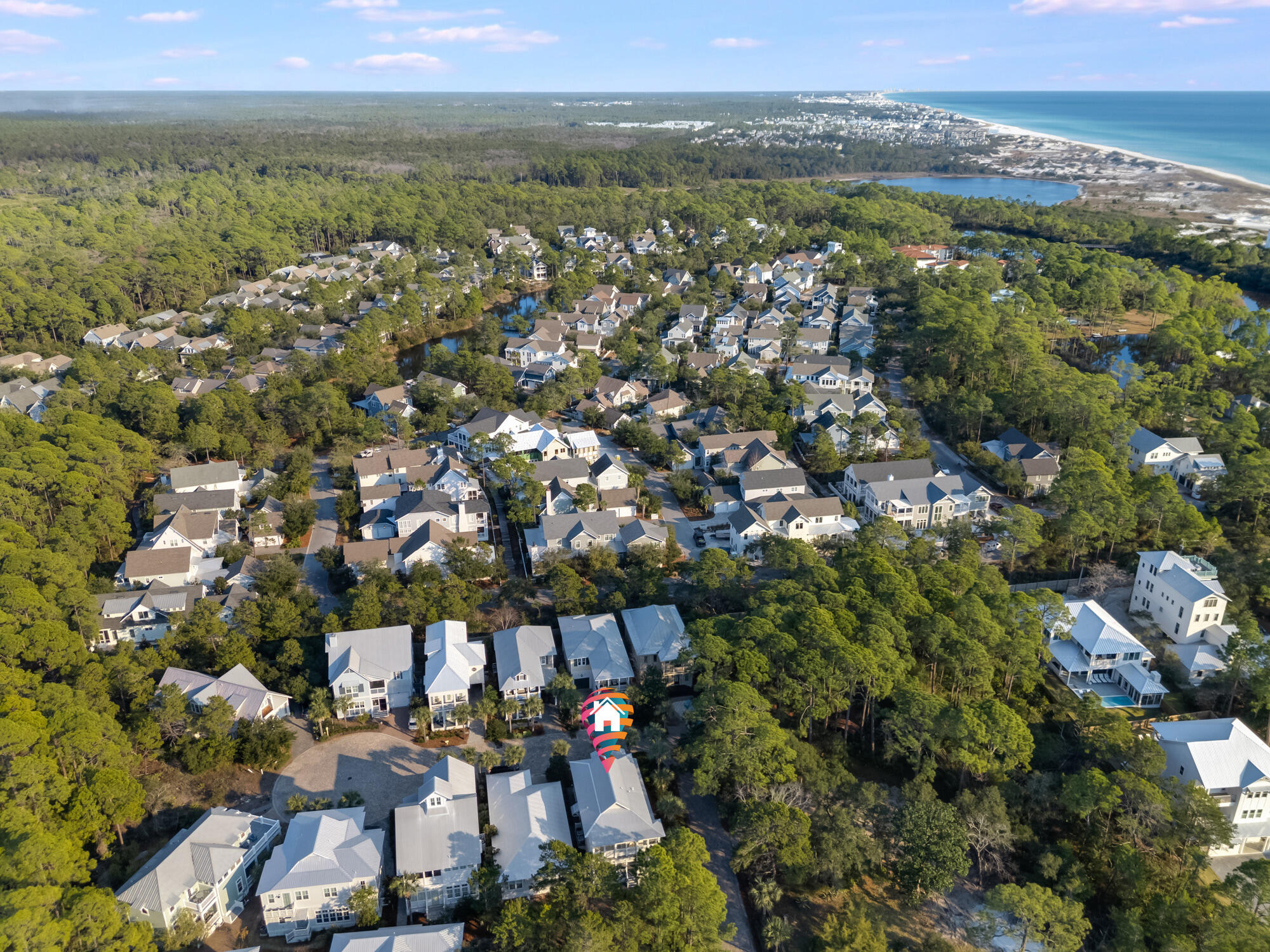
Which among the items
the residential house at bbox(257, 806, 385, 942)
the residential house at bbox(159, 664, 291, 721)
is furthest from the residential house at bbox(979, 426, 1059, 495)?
the residential house at bbox(159, 664, 291, 721)

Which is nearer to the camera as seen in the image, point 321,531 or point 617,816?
point 617,816

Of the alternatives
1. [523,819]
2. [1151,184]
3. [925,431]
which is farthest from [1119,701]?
[1151,184]

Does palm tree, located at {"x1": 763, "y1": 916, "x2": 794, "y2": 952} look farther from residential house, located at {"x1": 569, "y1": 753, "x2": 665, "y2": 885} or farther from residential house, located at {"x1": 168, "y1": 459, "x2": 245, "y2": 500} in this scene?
residential house, located at {"x1": 168, "y1": 459, "x2": 245, "y2": 500}

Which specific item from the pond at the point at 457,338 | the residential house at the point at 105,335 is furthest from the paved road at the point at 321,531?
the residential house at the point at 105,335

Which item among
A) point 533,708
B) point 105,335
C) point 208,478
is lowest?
point 533,708

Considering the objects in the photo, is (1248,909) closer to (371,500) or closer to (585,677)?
(585,677)

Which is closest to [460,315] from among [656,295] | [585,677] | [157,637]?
[656,295]

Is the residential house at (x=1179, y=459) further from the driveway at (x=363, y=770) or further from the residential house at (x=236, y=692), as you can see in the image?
the residential house at (x=236, y=692)

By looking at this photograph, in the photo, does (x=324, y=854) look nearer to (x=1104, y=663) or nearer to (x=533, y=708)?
(x=533, y=708)
